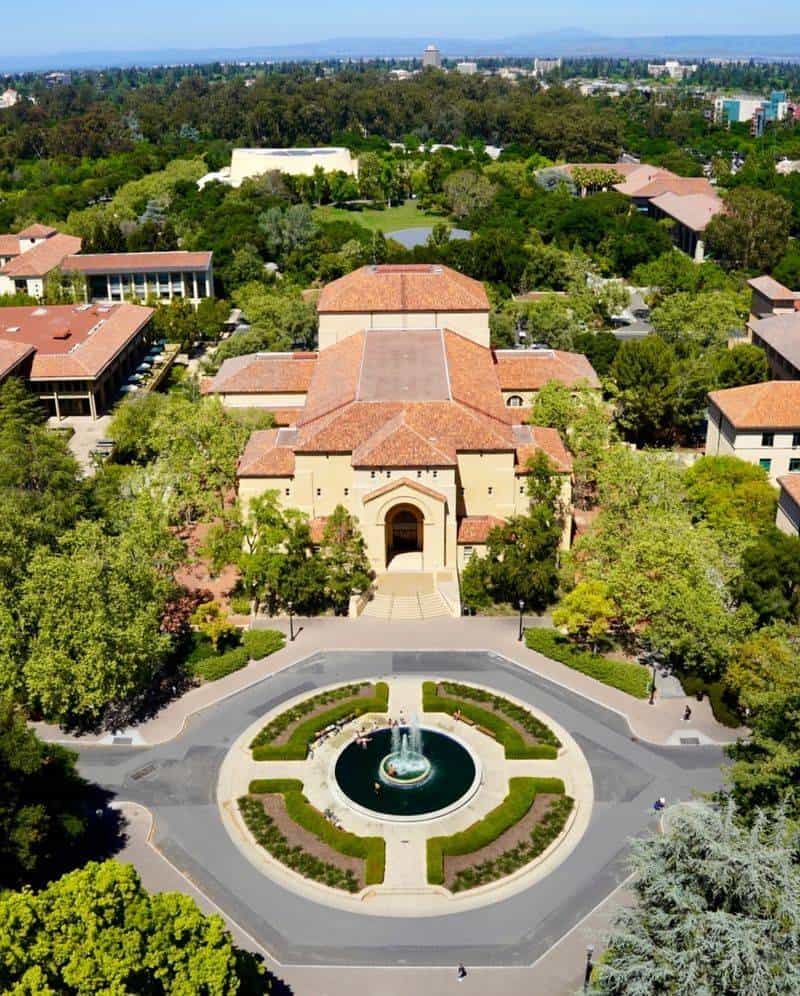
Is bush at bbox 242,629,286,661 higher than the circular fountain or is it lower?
higher

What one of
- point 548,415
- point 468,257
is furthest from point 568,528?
point 468,257

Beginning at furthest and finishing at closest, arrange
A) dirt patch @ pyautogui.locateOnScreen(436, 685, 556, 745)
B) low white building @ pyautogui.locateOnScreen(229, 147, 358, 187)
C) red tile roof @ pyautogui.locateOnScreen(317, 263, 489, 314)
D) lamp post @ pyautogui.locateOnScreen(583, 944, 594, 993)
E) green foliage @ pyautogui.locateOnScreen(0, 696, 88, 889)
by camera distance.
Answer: low white building @ pyautogui.locateOnScreen(229, 147, 358, 187)
red tile roof @ pyautogui.locateOnScreen(317, 263, 489, 314)
dirt patch @ pyautogui.locateOnScreen(436, 685, 556, 745)
green foliage @ pyautogui.locateOnScreen(0, 696, 88, 889)
lamp post @ pyautogui.locateOnScreen(583, 944, 594, 993)

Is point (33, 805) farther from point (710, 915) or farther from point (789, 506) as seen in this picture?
point (789, 506)

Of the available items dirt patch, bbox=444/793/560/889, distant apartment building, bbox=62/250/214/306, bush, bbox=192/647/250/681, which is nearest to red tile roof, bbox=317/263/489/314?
bush, bbox=192/647/250/681

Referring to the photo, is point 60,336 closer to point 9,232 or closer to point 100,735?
point 100,735

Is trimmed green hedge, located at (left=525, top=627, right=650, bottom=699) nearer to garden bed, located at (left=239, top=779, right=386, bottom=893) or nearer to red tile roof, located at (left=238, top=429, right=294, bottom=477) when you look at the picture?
garden bed, located at (left=239, top=779, right=386, bottom=893)

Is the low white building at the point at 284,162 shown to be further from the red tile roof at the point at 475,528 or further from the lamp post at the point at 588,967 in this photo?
the lamp post at the point at 588,967

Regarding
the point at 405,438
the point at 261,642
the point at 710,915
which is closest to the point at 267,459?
the point at 405,438
